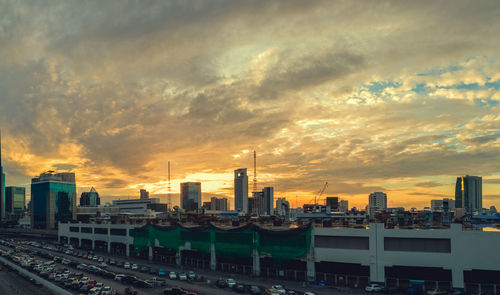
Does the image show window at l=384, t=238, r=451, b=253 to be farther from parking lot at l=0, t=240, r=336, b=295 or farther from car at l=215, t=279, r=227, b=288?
car at l=215, t=279, r=227, b=288

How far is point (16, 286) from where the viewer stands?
95.2 meters

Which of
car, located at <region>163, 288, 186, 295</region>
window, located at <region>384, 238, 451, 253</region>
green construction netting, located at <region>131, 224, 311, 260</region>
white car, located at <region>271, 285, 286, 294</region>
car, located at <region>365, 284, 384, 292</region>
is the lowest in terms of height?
car, located at <region>163, 288, 186, 295</region>

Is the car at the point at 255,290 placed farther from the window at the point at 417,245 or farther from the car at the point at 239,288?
the window at the point at 417,245

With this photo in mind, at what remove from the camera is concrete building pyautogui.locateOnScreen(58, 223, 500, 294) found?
2717 inches

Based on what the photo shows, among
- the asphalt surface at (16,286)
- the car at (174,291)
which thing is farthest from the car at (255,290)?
the asphalt surface at (16,286)

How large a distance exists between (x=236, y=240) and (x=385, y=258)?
37.1 meters

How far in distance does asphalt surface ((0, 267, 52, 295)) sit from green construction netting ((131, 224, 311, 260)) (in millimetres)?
36417

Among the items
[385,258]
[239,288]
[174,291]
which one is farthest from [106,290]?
[385,258]

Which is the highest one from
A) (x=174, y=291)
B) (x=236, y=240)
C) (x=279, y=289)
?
(x=236, y=240)

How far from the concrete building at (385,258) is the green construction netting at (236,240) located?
0.30 m

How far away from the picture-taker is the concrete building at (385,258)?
226ft

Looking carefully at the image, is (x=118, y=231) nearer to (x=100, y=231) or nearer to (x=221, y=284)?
(x=100, y=231)

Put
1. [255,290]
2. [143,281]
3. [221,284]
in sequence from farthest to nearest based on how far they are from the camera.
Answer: [143,281] < [221,284] < [255,290]

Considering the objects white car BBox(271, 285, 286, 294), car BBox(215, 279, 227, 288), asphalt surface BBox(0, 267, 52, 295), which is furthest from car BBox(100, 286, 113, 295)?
white car BBox(271, 285, 286, 294)
